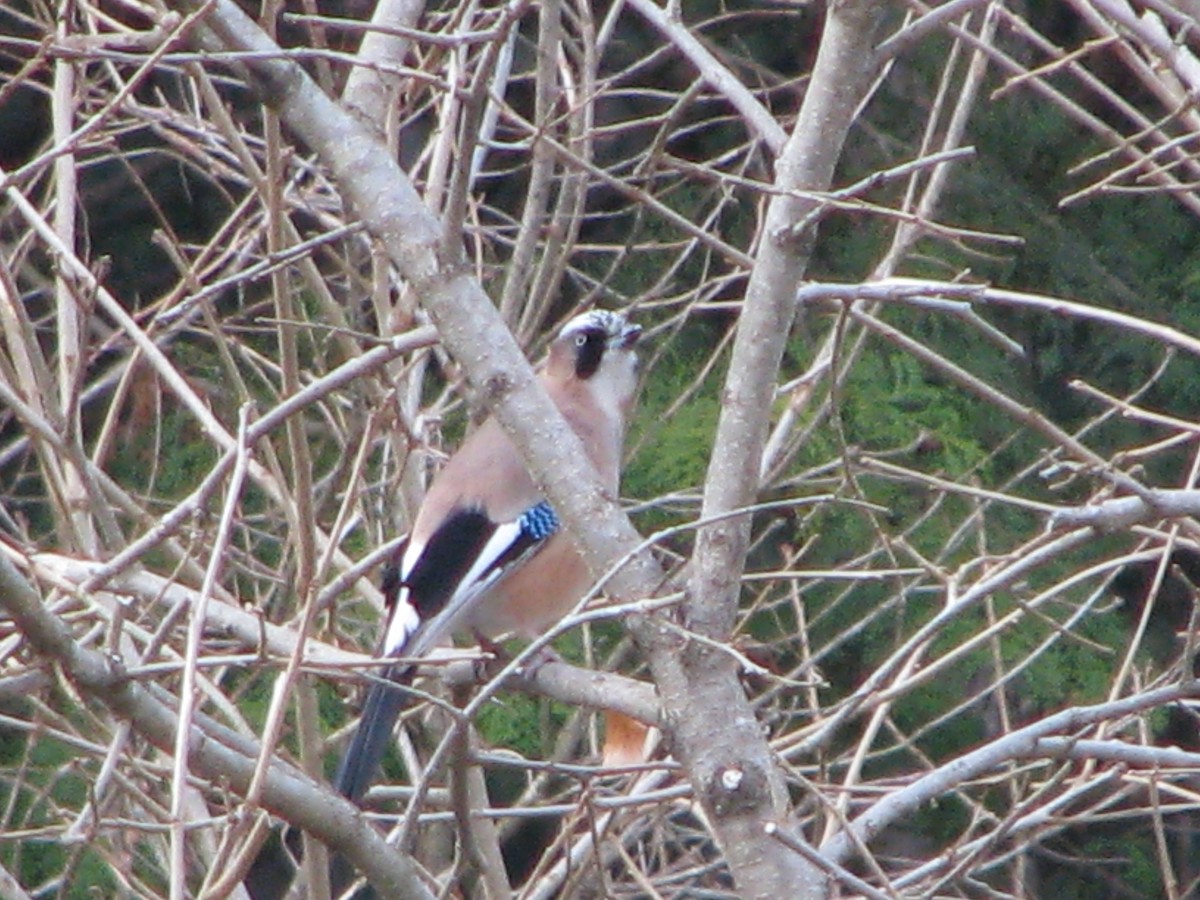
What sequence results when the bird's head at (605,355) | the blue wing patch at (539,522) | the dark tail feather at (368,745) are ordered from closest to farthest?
the dark tail feather at (368,745) < the blue wing patch at (539,522) < the bird's head at (605,355)

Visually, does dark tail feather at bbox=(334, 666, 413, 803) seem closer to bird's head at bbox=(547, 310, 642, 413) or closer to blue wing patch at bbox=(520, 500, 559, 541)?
blue wing patch at bbox=(520, 500, 559, 541)

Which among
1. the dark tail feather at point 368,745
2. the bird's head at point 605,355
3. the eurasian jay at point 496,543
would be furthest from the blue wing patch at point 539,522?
the dark tail feather at point 368,745

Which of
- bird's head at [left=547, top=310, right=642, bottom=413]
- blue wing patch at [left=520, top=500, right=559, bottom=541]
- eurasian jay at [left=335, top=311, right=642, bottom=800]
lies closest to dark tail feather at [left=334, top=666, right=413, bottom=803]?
eurasian jay at [left=335, top=311, right=642, bottom=800]

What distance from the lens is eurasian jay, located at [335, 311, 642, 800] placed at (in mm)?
3824

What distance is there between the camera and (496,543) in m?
4.21

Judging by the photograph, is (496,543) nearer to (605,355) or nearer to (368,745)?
(605,355)

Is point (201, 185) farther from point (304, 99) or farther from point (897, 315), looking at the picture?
point (304, 99)

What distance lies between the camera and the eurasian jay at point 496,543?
3.82m

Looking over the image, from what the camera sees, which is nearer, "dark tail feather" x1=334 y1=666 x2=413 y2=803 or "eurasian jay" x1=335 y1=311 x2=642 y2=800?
"dark tail feather" x1=334 y1=666 x2=413 y2=803

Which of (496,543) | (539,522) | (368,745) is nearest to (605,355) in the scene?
(539,522)

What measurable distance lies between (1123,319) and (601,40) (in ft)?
6.77

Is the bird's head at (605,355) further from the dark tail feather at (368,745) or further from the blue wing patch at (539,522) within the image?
the dark tail feather at (368,745)

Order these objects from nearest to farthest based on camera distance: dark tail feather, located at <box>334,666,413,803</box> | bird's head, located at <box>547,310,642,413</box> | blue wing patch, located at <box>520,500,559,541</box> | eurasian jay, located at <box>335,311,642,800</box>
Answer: dark tail feather, located at <box>334,666,413,803</box> < eurasian jay, located at <box>335,311,642,800</box> < blue wing patch, located at <box>520,500,559,541</box> < bird's head, located at <box>547,310,642,413</box>

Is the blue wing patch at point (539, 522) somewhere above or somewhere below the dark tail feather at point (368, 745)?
below
